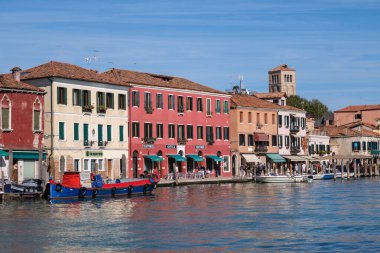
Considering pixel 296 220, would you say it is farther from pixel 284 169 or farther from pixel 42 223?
pixel 284 169

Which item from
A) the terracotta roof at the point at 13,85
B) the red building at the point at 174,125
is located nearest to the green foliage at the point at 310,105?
the red building at the point at 174,125

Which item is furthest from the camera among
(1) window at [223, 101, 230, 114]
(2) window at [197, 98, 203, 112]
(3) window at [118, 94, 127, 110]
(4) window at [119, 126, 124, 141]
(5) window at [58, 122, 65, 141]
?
(1) window at [223, 101, 230, 114]

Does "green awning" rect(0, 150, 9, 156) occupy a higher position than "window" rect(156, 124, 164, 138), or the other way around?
"window" rect(156, 124, 164, 138)

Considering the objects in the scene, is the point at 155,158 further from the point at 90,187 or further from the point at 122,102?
the point at 90,187

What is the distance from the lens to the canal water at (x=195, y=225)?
94.6 feet

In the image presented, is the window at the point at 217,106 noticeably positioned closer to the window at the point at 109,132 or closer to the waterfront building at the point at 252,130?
the waterfront building at the point at 252,130

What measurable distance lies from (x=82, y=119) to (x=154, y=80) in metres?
10.6

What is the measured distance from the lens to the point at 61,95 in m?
61.4

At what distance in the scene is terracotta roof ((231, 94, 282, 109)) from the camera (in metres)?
82.8

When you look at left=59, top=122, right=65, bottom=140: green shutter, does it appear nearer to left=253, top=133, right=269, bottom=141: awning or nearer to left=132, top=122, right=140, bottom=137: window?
left=132, top=122, right=140, bottom=137: window

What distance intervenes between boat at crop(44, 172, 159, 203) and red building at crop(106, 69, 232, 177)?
1248 cm

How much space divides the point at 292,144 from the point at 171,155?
22482 mm

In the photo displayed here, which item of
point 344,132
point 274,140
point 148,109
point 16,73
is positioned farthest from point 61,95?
point 344,132

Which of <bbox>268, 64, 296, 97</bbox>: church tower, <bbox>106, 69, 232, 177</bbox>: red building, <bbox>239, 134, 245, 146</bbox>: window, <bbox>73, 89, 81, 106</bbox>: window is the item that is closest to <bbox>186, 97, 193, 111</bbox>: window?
<bbox>106, 69, 232, 177</bbox>: red building
